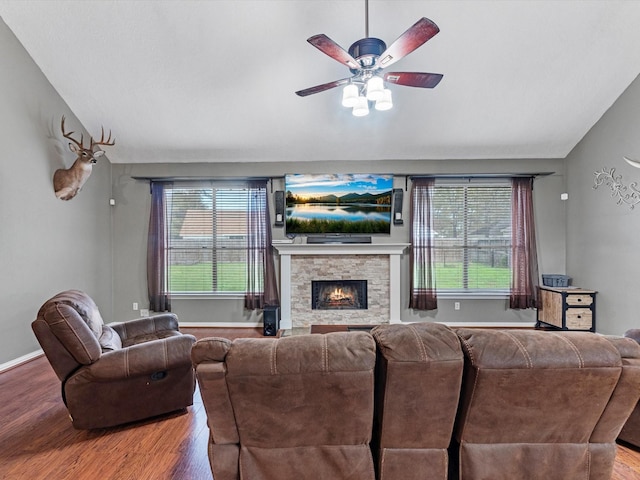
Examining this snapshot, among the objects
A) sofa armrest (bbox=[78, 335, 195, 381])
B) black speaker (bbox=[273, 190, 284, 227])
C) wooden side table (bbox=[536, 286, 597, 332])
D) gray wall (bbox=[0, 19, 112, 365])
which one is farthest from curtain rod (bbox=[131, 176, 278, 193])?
wooden side table (bbox=[536, 286, 597, 332])

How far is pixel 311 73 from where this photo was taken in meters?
4.04

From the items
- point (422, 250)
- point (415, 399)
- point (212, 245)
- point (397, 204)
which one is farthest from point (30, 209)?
point (422, 250)

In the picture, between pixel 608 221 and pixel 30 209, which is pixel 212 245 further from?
pixel 608 221

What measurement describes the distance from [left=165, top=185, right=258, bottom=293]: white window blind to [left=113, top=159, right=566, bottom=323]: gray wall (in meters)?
0.26

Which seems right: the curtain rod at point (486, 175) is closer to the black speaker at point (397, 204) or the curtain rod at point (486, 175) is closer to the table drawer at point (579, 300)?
the black speaker at point (397, 204)

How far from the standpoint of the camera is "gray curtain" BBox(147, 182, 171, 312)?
17.6ft

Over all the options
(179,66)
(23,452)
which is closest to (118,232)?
(179,66)

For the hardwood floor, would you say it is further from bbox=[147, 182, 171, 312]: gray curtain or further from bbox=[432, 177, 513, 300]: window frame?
bbox=[432, 177, 513, 300]: window frame

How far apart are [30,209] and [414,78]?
4520mm

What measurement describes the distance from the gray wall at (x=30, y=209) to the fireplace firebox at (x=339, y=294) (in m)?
3.45

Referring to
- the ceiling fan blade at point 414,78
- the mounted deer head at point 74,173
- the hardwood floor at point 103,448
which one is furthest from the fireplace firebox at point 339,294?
the mounted deer head at point 74,173

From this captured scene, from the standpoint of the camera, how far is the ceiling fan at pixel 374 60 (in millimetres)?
2342

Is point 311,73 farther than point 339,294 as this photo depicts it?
No

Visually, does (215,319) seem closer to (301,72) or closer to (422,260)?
(422,260)
